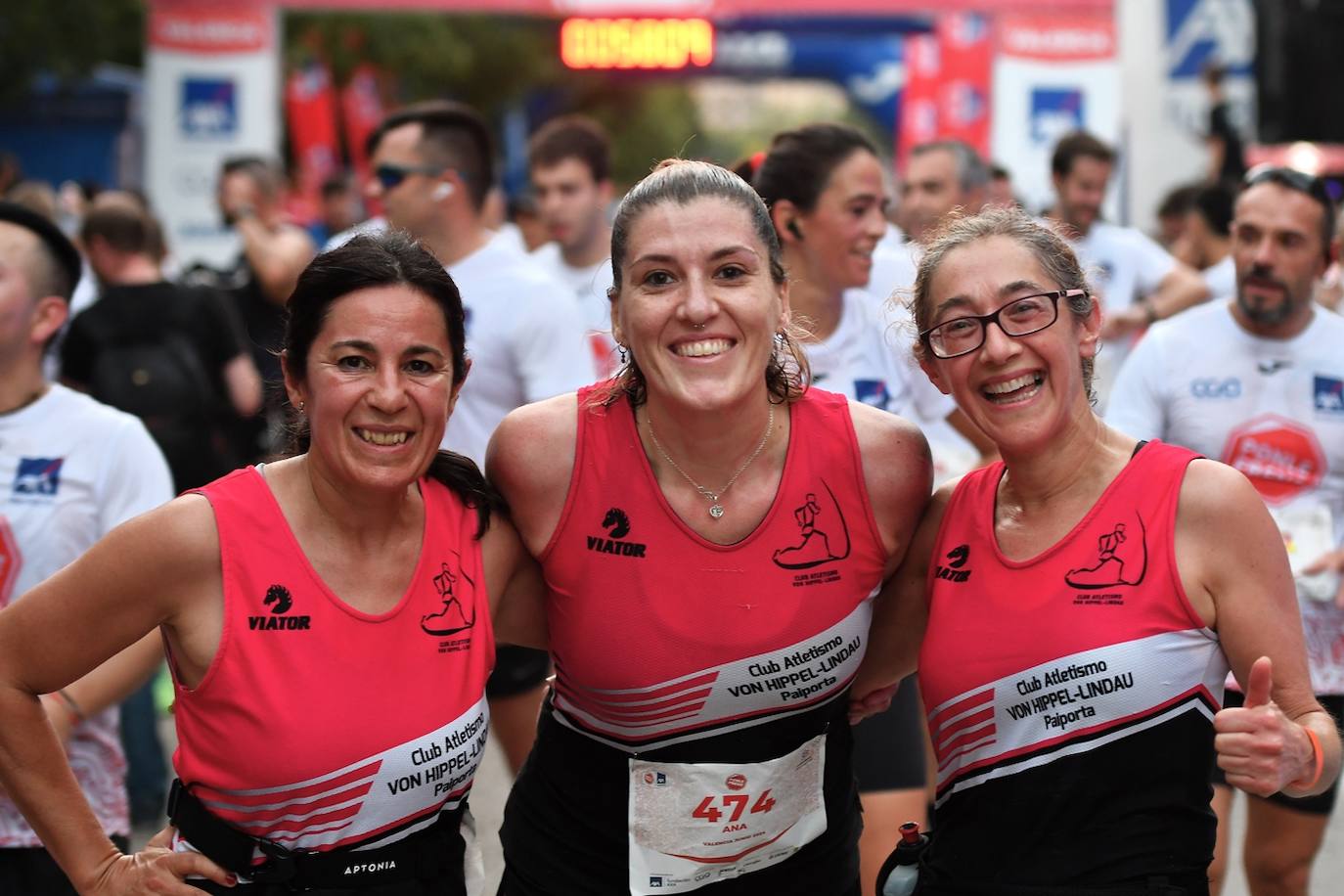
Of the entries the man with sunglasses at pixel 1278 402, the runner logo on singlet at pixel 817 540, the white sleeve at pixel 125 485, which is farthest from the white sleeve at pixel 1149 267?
the white sleeve at pixel 125 485

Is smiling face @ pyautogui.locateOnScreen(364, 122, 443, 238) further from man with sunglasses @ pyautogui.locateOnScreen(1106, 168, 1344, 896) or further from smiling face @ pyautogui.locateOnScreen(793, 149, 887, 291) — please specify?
man with sunglasses @ pyautogui.locateOnScreen(1106, 168, 1344, 896)

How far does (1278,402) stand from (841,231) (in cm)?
130

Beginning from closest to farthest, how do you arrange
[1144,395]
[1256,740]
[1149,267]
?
[1256,740]
[1144,395]
[1149,267]

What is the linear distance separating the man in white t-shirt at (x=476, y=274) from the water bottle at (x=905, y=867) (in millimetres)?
2441

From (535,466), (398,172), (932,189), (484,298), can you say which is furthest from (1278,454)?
(932,189)

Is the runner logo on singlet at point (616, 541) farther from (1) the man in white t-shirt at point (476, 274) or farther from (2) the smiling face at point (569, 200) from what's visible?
(2) the smiling face at point (569, 200)

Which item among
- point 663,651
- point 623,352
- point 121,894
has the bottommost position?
point 121,894

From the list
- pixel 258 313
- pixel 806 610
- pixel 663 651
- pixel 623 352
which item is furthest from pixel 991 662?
pixel 258 313

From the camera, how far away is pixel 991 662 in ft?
8.86

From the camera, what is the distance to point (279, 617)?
2617 mm

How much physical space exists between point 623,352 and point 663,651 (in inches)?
→ 26.1

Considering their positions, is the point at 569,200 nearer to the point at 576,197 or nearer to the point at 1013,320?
the point at 576,197

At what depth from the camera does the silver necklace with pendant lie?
3.00 meters

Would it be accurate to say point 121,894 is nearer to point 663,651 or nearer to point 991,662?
point 663,651
